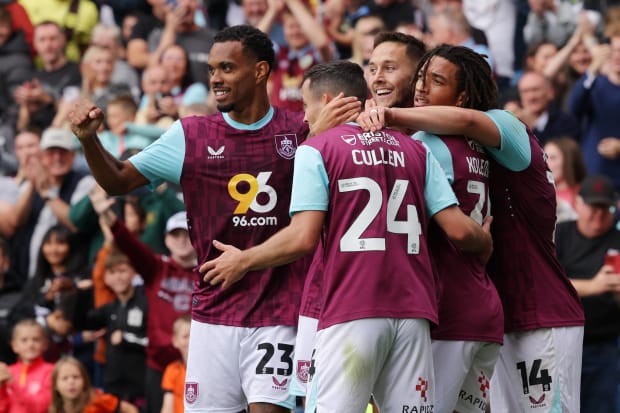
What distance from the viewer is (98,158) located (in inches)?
294

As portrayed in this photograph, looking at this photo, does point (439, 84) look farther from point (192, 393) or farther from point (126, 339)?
point (126, 339)

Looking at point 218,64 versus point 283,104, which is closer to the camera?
point 218,64

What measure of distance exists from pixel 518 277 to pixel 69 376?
493cm

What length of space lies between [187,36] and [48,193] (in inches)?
124

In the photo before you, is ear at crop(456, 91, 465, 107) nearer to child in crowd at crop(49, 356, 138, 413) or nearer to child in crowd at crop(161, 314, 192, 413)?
child in crowd at crop(161, 314, 192, 413)

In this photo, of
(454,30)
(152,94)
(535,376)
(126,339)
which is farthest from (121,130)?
(535,376)

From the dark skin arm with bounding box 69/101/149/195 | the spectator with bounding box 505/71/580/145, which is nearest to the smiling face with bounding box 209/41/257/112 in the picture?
the dark skin arm with bounding box 69/101/149/195

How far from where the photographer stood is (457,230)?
658 cm

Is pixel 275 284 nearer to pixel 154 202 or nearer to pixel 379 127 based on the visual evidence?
pixel 379 127

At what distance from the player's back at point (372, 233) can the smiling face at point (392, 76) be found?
998 mm

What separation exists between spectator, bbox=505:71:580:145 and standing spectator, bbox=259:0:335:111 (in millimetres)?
2292

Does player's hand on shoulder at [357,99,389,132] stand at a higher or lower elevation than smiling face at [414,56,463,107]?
lower

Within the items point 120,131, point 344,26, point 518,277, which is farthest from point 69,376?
point 344,26

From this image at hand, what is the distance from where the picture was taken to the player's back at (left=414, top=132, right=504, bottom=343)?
271 inches
